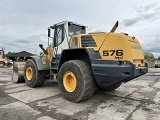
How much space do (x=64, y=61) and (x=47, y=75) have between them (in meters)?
1.59

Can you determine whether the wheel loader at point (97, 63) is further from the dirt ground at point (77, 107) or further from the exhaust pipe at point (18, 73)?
the exhaust pipe at point (18, 73)

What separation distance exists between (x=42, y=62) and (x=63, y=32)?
154cm

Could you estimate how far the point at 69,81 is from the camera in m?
5.79

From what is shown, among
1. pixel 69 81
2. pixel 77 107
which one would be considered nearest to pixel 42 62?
pixel 69 81

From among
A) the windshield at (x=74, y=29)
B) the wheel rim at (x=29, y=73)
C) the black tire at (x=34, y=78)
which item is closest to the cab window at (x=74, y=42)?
the windshield at (x=74, y=29)

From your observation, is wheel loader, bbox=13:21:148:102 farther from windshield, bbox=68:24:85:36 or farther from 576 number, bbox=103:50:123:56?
windshield, bbox=68:24:85:36

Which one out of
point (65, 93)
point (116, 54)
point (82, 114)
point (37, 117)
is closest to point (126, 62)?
point (116, 54)

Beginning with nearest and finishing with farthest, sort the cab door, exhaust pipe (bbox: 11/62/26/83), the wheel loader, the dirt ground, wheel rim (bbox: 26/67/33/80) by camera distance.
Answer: the dirt ground → the wheel loader → the cab door → wheel rim (bbox: 26/67/33/80) → exhaust pipe (bbox: 11/62/26/83)

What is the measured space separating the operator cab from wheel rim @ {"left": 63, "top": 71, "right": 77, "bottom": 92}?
1263 millimetres

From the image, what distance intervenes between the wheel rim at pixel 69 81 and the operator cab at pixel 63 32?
126 centimetres

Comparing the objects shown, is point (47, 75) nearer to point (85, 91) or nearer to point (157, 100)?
point (85, 91)

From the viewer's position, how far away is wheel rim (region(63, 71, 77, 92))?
220 inches

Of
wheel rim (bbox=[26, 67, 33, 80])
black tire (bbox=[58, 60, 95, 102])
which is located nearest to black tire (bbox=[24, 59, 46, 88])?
wheel rim (bbox=[26, 67, 33, 80])

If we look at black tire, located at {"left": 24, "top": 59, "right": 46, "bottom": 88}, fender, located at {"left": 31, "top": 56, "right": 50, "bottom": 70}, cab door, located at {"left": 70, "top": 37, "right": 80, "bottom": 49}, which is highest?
cab door, located at {"left": 70, "top": 37, "right": 80, "bottom": 49}
